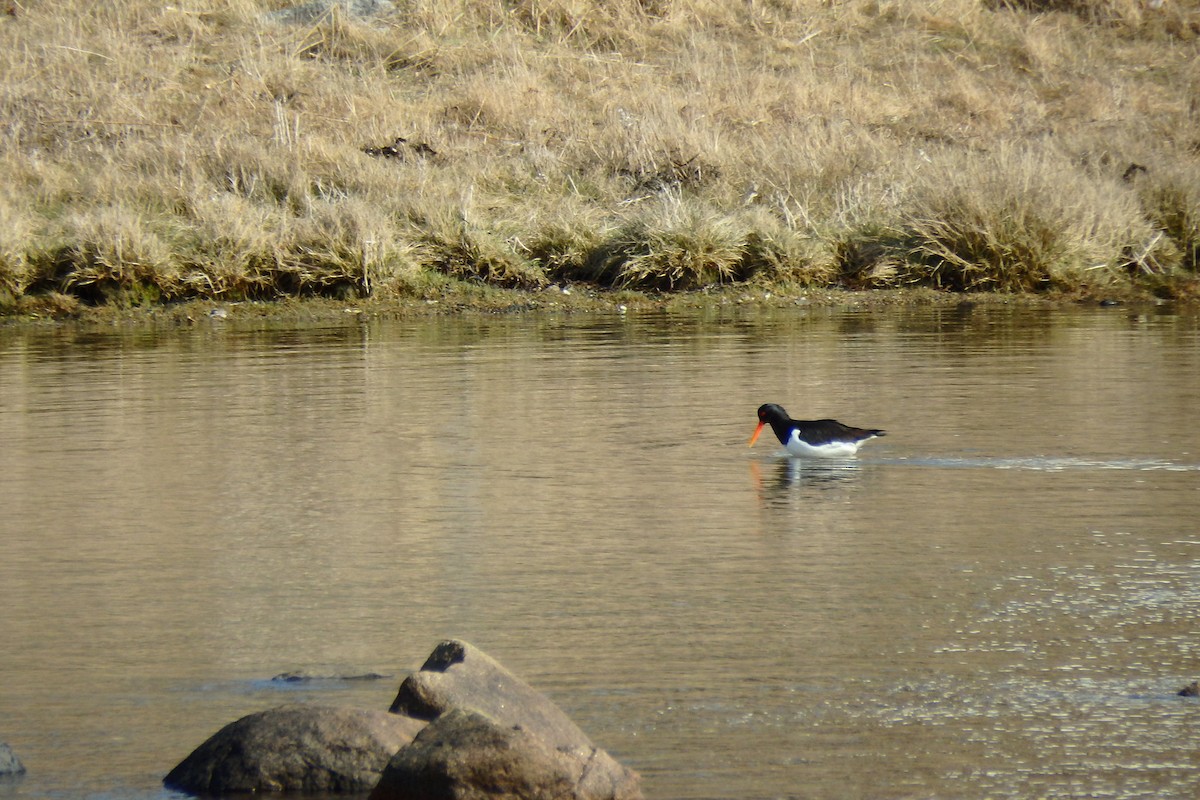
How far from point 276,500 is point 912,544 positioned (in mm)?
3495

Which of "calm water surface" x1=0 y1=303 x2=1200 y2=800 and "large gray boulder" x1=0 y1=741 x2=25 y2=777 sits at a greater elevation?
"calm water surface" x1=0 y1=303 x2=1200 y2=800

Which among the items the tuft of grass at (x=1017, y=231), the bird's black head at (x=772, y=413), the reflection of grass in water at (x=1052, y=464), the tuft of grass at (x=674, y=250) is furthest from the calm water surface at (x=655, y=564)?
the tuft of grass at (x=674, y=250)

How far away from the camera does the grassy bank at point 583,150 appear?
70.7 ft

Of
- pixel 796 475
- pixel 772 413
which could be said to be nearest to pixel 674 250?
pixel 772 413

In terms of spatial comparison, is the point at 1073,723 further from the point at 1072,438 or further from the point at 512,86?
the point at 512,86

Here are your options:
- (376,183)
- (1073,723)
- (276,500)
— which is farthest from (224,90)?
(1073,723)

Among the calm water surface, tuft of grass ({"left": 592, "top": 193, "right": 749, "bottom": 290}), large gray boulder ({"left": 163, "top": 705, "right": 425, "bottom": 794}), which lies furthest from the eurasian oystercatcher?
tuft of grass ({"left": 592, "top": 193, "right": 749, "bottom": 290})

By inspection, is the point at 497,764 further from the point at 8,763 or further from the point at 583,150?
the point at 583,150

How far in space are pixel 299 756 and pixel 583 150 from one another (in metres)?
21.0

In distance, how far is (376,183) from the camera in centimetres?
2356

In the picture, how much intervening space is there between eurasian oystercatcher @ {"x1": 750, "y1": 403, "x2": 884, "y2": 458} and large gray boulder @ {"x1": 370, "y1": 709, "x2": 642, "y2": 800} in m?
5.82

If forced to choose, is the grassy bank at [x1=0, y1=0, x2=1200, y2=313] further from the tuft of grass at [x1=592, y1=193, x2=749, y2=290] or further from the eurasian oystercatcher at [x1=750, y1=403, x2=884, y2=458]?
the eurasian oystercatcher at [x1=750, y1=403, x2=884, y2=458]

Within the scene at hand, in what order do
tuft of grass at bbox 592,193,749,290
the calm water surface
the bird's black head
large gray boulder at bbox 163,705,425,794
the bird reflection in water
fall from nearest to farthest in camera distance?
large gray boulder at bbox 163,705,425,794 → the calm water surface → the bird reflection in water → the bird's black head → tuft of grass at bbox 592,193,749,290

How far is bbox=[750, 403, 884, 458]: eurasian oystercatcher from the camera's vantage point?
10609 mm
